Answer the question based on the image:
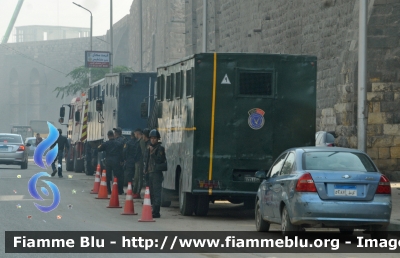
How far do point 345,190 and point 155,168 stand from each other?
5.57 metres

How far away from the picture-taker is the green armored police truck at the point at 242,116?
1800cm

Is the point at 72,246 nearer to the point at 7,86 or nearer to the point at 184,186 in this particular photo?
the point at 184,186

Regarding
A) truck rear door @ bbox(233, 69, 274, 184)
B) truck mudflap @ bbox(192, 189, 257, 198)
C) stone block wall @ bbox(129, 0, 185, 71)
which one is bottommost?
truck mudflap @ bbox(192, 189, 257, 198)

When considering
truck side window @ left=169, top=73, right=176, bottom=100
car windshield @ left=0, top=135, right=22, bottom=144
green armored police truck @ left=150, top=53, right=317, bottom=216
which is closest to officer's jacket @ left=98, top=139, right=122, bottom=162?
truck side window @ left=169, top=73, right=176, bottom=100

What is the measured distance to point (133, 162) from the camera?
2372cm

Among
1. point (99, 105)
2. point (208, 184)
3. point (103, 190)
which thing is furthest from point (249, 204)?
point (99, 105)

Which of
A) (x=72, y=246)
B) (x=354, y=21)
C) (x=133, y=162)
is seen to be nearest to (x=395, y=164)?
(x=354, y=21)

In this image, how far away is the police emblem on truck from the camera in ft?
59.7

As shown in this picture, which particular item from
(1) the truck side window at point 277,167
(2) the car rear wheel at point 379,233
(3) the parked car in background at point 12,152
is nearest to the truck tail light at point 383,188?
(2) the car rear wheel at point 379,233

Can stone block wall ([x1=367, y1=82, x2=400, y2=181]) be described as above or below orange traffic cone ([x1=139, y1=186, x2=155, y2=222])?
above

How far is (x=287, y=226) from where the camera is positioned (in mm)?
13828

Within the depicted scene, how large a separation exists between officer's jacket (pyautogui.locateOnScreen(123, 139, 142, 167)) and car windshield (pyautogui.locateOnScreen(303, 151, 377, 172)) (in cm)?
965

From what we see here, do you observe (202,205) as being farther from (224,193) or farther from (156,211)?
(156,211)

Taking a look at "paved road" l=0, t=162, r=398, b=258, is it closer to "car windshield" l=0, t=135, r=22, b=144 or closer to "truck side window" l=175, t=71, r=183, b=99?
"truck side window" l=175, t=71, r=183, b=99
